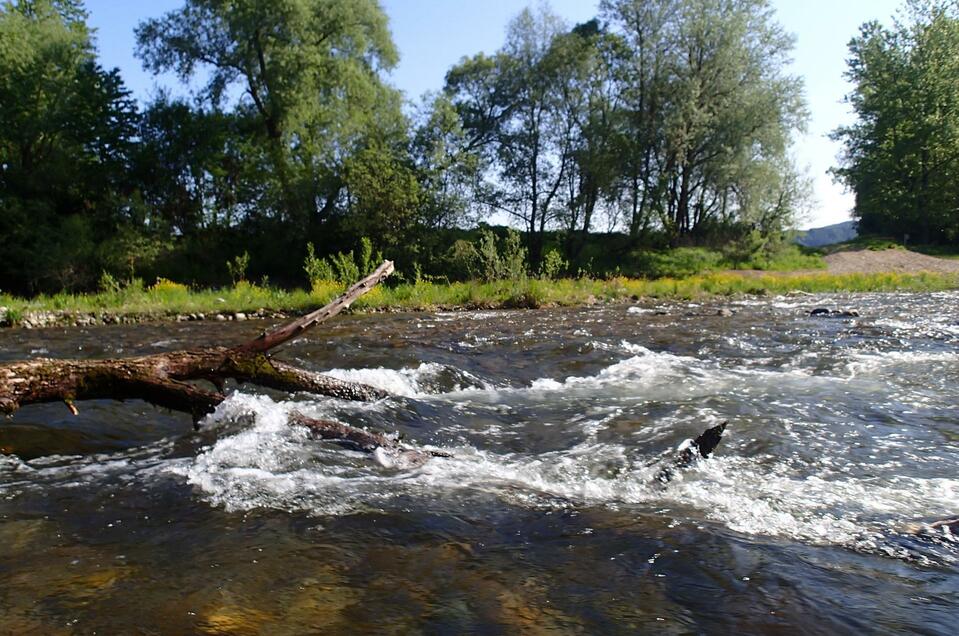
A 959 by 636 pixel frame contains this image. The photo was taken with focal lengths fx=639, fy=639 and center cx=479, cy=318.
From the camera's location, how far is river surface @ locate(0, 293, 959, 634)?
8.29 ft

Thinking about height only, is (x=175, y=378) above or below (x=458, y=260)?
below

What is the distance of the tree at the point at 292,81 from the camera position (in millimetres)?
29000

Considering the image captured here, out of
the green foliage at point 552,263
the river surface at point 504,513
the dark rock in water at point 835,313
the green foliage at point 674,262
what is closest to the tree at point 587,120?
the green foliage at point 674,262

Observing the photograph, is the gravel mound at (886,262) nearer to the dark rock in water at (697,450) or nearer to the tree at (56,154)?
the dark rock in water at (697,450)

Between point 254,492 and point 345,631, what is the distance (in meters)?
1.69

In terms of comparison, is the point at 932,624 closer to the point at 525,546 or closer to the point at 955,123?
the point at 525,546

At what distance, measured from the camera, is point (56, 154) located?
95.5 ft

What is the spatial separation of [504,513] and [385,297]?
→ 14.6 metres

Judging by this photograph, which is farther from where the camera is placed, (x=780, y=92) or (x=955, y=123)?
(x=955, y=123)

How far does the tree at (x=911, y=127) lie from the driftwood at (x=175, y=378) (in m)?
43.2

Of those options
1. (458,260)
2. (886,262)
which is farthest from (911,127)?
(458,260)

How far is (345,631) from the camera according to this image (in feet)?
7.77

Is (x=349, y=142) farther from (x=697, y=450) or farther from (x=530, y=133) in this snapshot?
(x=697, y=450)

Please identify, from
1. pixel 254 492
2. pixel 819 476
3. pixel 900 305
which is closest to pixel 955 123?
pixel 900 305
